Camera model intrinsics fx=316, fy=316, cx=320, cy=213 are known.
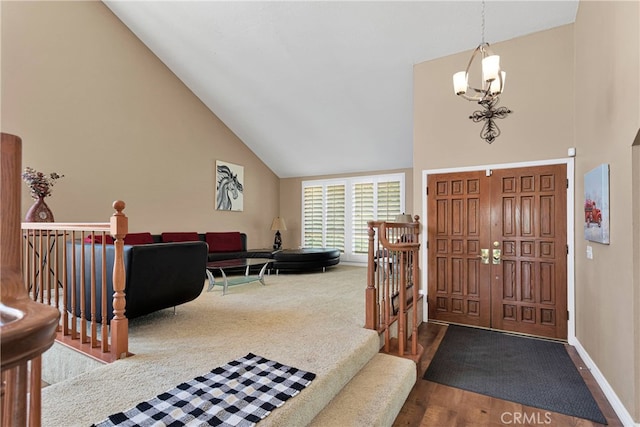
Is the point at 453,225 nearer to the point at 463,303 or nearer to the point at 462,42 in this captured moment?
the point at 463,303

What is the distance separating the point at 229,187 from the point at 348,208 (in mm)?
2837

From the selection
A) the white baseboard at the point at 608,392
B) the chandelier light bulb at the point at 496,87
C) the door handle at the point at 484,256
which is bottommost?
the white baseboard at the point at 608,392

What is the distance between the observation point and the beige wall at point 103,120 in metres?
4.15

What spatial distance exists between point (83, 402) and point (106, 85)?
16.3ft

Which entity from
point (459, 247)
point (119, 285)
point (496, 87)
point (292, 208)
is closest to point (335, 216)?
point (292, 208)

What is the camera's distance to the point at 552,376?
292 cm

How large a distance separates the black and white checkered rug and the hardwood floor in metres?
1.00

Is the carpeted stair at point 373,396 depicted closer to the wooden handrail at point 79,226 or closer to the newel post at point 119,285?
the newel post at point 119,285

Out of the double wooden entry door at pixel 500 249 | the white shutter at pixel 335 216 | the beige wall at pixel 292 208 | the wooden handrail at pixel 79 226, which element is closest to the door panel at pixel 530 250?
the double wooden entry door at pixel 500 249

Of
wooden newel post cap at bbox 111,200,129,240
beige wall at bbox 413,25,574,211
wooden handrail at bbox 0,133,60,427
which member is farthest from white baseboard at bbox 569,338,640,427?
wooden newel post cap at bbox 111,200,129,240

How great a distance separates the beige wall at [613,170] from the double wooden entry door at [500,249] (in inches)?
14.8

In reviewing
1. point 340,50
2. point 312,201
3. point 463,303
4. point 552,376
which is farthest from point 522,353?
point 312,201

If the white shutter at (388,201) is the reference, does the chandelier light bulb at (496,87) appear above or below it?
above

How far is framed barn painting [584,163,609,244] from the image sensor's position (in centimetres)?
266
